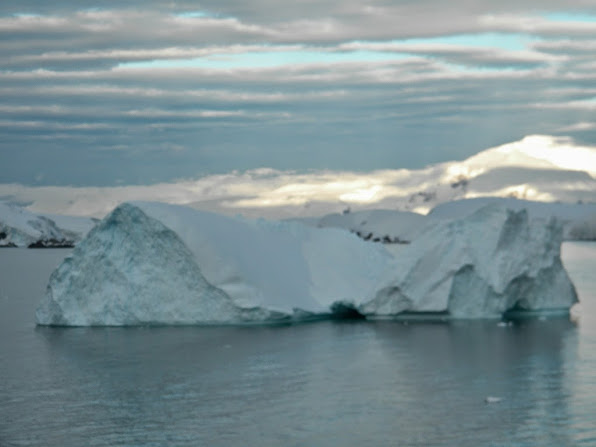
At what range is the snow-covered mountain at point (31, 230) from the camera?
4272 inches

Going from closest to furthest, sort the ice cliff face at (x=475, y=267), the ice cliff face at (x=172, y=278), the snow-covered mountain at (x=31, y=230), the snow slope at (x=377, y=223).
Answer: the ice cliff face at (x=172, y=278)
the ice cliff face at (x=475, y=267)
the snow-covered mountain at (x=31, y=230)
the snow slope at (x=377, y=223)

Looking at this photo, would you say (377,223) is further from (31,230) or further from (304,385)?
(304,385)

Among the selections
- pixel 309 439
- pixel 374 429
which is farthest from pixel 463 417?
pixel 309 439

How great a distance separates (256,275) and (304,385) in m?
7.88

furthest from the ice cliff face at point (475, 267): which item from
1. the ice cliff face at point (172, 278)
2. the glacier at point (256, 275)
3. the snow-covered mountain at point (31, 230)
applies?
the snow-covered mountain at point (31, 230)

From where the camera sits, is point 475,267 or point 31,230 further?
point 31,230

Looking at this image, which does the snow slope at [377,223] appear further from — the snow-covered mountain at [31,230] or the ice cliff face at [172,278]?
the ice cliff face at [172,278]

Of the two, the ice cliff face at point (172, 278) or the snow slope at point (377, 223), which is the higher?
the ice cliff face at point (172, 278)

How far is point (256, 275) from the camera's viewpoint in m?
24.3

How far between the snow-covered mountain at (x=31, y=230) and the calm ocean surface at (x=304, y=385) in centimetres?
8635

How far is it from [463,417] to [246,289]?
10538mm

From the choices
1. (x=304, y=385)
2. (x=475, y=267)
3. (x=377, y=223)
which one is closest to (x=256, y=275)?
(x=475, y=267)

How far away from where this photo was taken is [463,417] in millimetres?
13984

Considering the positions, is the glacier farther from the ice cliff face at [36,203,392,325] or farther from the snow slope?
the snow slope
